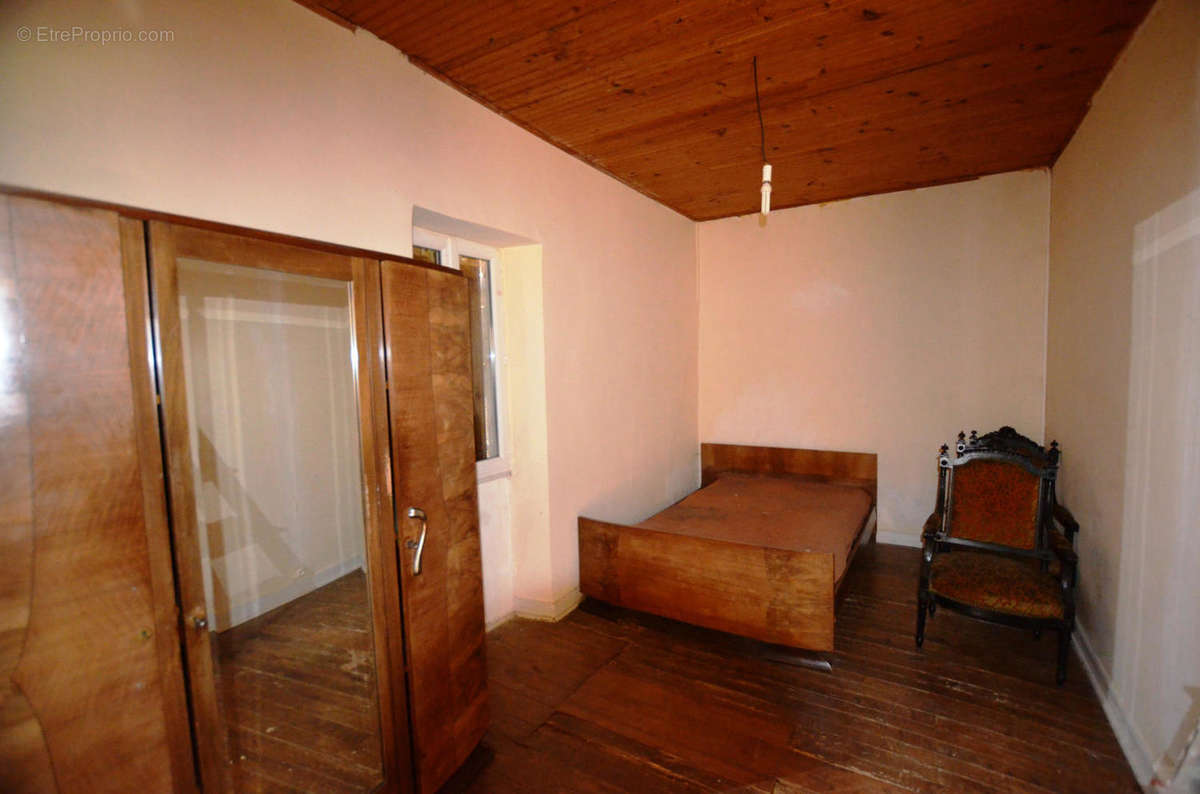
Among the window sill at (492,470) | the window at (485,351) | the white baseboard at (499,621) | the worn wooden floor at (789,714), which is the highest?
the window at (485,351)

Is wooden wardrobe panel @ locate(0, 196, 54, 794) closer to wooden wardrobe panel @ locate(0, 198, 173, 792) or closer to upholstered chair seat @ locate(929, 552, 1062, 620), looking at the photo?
wooden wardrobe panel @ locate(0, 198, 173, 792)

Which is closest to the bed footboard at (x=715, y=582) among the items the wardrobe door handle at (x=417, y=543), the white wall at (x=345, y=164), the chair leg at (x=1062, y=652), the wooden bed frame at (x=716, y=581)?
the wooden bed frame at (x=716, y=581)

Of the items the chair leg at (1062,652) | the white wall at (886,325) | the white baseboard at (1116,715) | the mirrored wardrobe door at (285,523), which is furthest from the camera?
the white wall at (886,325)

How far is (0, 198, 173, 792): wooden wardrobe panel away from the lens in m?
0.93

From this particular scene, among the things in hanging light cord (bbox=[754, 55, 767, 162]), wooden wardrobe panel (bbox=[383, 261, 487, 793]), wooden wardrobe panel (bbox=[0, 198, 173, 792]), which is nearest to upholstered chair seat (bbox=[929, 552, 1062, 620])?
wooden wardrobe panel (bbox=[383, 261, 487, 793])

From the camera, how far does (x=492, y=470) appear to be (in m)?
3.14

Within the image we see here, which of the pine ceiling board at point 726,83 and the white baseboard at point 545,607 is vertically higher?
the pine ceiling board at point 726,83

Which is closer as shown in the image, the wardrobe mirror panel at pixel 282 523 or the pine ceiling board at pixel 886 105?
the wardrobe mirror panel at pixel 282 523

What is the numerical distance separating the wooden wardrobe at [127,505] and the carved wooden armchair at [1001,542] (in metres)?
2.73

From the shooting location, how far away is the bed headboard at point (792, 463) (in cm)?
446

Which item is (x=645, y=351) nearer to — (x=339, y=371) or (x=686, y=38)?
(x=686, y=38)

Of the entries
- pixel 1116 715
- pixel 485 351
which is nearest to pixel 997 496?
pixel 1116 715

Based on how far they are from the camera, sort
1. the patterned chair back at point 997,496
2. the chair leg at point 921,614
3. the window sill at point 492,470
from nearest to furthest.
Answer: the chair leg at point 921,614, the patterned chair back at point 997,496, the window sill at point 492,470

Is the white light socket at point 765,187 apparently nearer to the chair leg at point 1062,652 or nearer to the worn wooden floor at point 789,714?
the worn wooden floor at point 789,714
